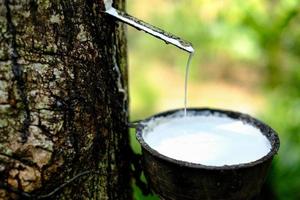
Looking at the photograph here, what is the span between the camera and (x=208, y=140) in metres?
1.67

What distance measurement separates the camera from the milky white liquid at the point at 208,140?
61.7 inches

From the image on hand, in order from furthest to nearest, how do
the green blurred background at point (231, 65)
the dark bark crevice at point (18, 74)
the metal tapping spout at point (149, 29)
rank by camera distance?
1. the green blurred background at point (231, 65)
2. the metal tapping spout at point (149, 29)
3. the dark bark crevice at point (18, 74)

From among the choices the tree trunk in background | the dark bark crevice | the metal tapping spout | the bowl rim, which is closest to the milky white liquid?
the bowl rim

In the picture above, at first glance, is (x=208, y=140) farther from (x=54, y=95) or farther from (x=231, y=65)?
(x=231, y=65)

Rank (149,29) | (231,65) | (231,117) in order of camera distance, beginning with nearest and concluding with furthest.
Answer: (149,29)
(231,117)
(231,65)

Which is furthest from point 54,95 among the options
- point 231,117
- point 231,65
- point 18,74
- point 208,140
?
point 231,65

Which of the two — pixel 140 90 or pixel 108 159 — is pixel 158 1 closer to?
pixel 140 90

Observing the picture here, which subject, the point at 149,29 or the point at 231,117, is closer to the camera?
the point at 149,29

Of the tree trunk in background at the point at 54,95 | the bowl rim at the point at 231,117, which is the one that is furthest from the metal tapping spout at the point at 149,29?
the bowl rim at the point at 231,117

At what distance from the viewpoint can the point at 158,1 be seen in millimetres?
6617

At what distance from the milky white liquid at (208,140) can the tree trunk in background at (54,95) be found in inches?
8.4

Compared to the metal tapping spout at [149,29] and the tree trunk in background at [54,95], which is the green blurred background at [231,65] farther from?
the metal tapping spout at [149,29]

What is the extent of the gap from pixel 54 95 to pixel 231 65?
5289mm

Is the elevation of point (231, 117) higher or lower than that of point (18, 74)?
lower
